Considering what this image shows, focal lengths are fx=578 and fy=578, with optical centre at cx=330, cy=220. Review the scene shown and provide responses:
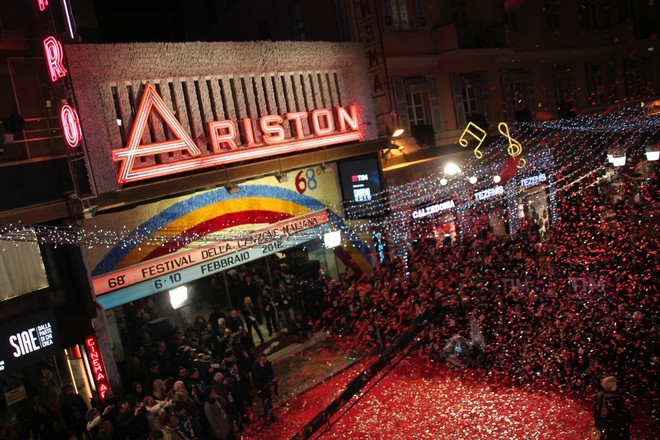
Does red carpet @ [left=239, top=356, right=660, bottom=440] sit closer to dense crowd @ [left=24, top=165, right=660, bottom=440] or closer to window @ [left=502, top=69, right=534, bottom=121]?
dense crowd @ [left=24, top=165, right=660, bottom=440]

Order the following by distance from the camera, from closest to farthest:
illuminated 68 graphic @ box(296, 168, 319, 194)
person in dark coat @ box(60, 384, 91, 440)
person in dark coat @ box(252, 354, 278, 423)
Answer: person in dark coat @ box(60, 384, 91, 440), person in dark coat @ box(252, 354, 278, 423), illuminated 68 graphic @ box(296, 168, 319, 194)

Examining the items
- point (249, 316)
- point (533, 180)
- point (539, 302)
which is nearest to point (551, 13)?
point (533, 180)

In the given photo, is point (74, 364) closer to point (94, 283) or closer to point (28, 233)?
point (94, 283)

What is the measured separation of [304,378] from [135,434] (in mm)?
4173

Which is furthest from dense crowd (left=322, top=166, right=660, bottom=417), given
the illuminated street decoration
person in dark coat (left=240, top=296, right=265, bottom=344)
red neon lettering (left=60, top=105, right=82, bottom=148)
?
red neon lettering (left=60, top=105, right=82, bottom=148)

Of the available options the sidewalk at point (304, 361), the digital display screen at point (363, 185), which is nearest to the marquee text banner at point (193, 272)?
the digital display screen at point (363, 185)

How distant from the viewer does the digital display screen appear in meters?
16.8

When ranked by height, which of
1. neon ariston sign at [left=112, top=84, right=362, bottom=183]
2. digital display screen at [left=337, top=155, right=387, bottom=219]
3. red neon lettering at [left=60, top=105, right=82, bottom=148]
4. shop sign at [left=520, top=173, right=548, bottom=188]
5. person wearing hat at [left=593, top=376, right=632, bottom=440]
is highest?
red neon lettering at [left=60, top=105, right=82, bottom=148]

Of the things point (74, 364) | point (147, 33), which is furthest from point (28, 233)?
point (147, 33)

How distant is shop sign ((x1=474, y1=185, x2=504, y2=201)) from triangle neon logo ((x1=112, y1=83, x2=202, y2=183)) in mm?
11539

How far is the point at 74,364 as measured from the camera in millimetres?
11805

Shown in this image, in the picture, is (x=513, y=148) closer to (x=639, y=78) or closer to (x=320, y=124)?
(x=320, y=124)

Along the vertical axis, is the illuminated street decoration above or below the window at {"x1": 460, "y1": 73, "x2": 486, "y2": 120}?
below

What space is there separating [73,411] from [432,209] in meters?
12.6
